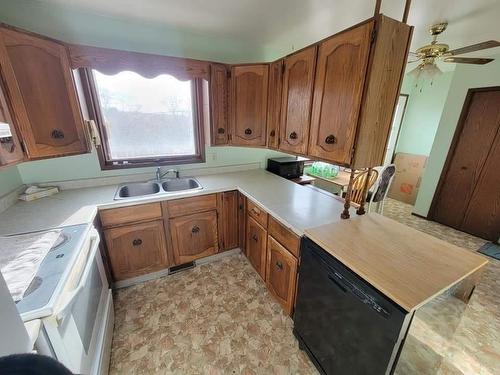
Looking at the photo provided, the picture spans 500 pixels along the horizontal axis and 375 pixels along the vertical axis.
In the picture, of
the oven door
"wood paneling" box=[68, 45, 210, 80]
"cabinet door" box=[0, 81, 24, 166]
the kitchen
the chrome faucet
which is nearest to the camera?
the oven door

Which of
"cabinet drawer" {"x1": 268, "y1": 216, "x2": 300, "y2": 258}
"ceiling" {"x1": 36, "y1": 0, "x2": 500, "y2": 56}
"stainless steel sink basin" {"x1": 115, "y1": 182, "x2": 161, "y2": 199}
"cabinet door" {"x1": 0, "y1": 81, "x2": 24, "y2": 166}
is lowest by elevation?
"cabinet drawer" {"x1": 268, "y1": 216, "x2": 300, "y2": 258}

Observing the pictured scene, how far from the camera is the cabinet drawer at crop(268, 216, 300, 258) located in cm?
141

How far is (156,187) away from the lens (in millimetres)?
2143

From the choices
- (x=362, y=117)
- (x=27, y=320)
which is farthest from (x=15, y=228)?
(x=362, y=117)

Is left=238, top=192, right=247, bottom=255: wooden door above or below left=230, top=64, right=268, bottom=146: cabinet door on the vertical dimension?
below

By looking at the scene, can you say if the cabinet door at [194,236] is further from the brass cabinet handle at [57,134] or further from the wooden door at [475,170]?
the wooden door at [475,170]

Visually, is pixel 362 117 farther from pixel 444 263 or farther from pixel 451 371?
pixel 451 371

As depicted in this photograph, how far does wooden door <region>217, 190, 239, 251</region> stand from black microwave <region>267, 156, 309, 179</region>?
2.40ft

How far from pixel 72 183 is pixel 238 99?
175 cm

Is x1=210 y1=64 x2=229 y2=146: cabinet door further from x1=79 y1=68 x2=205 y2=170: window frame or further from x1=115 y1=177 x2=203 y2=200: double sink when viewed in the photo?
x1=115 y1=177 x2=203 y2=200: double sink

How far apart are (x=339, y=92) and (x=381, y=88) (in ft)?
0.73

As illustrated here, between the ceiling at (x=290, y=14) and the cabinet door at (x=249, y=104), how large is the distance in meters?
0.37

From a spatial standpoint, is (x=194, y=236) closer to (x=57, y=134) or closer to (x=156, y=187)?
(x=156, y=187)

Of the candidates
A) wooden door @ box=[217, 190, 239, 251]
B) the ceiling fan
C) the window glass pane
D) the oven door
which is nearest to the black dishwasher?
wooden door @ box=[217, 190, 239, 251]
